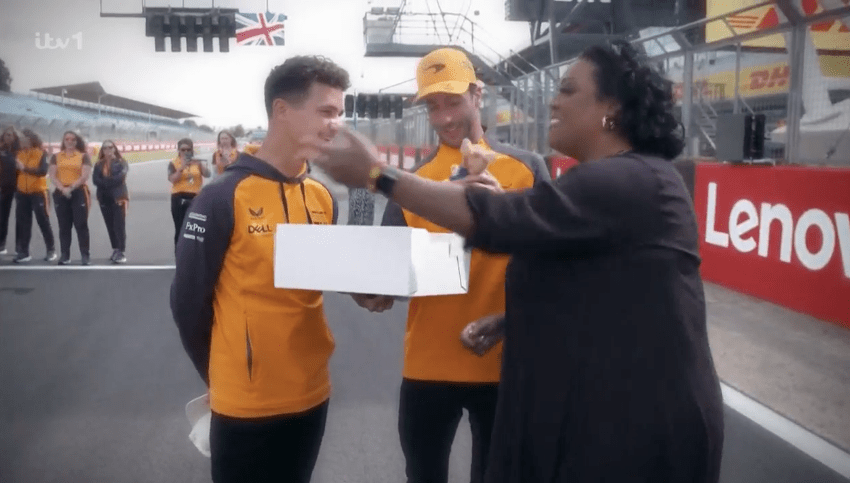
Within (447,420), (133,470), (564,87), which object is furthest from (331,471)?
(564,87)

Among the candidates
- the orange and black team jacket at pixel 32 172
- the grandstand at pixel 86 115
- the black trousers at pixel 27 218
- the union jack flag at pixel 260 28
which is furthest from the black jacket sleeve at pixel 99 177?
the union jack flag at pixel 260 28

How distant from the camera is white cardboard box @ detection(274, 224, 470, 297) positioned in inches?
70.2

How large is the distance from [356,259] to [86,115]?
52.3 m

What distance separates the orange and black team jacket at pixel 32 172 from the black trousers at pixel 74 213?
0.52m

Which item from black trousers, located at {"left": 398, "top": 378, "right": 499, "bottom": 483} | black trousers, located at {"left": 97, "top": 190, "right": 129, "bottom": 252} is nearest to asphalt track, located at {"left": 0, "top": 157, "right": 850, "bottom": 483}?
black trousers, located at {"left": 398, "top": 378, "right": 499, "bottom": 483}

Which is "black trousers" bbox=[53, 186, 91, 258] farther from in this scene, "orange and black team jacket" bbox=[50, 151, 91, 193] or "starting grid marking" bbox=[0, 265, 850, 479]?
"starting grid marking" bbox=[0, 265, 850, 479]

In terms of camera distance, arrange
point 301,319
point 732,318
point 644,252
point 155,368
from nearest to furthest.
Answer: point 644,252 → point 301,319 → point 155,368 → point 732,318

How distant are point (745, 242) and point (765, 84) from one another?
7.93 feet

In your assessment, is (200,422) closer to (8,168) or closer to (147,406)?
(147,406)

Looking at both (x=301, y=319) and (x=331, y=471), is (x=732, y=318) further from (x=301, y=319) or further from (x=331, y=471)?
(x=301, y=319)

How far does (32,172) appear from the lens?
35.0 ft

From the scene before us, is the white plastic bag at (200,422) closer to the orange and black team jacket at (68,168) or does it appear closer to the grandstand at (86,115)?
the orange and black team jacket at (68,168)

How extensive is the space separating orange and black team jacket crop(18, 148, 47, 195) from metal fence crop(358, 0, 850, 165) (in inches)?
327

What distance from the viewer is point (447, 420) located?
2553mm
